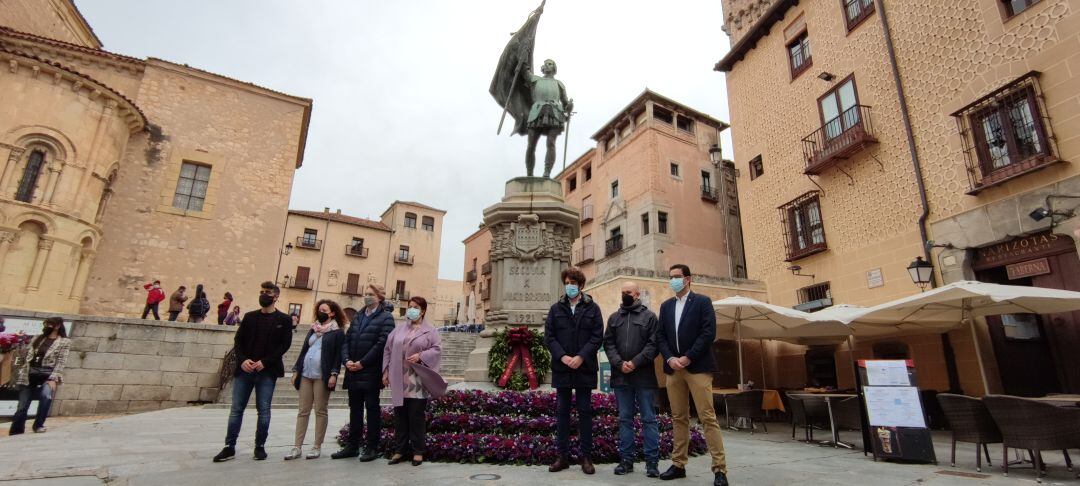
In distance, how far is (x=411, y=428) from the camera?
458cm

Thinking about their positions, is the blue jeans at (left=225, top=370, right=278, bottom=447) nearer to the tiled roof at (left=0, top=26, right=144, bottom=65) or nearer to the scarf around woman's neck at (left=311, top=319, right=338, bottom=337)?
the scarf around woman's neck at (left=311, top=319, right=338, bottom=337)

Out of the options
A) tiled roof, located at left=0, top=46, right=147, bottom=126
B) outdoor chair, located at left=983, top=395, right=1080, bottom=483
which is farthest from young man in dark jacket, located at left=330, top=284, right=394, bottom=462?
tiled roof, located at left=0, top=46, right=147, bottom=126

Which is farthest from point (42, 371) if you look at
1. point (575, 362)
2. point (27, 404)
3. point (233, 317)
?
point (233, 317)

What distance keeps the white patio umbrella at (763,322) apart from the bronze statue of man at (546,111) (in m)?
4.84

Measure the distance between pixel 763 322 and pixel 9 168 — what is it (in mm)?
21465

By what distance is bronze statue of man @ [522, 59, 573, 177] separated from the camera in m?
8.37

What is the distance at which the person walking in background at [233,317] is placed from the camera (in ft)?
51.0

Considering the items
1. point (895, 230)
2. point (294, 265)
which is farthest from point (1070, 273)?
point (294, 265)

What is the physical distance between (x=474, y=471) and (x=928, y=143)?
13030 mm

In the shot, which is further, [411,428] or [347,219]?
[347,219]

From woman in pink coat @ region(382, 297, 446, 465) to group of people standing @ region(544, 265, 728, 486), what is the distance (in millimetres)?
1171

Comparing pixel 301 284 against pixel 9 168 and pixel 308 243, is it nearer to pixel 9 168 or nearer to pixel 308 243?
pixel 308 243

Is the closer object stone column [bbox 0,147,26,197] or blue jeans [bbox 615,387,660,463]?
blue jeans [bbox 615,387,660,463]

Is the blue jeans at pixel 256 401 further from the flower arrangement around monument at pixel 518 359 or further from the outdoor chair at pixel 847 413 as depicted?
the outdoor chair at pixel 847 413
